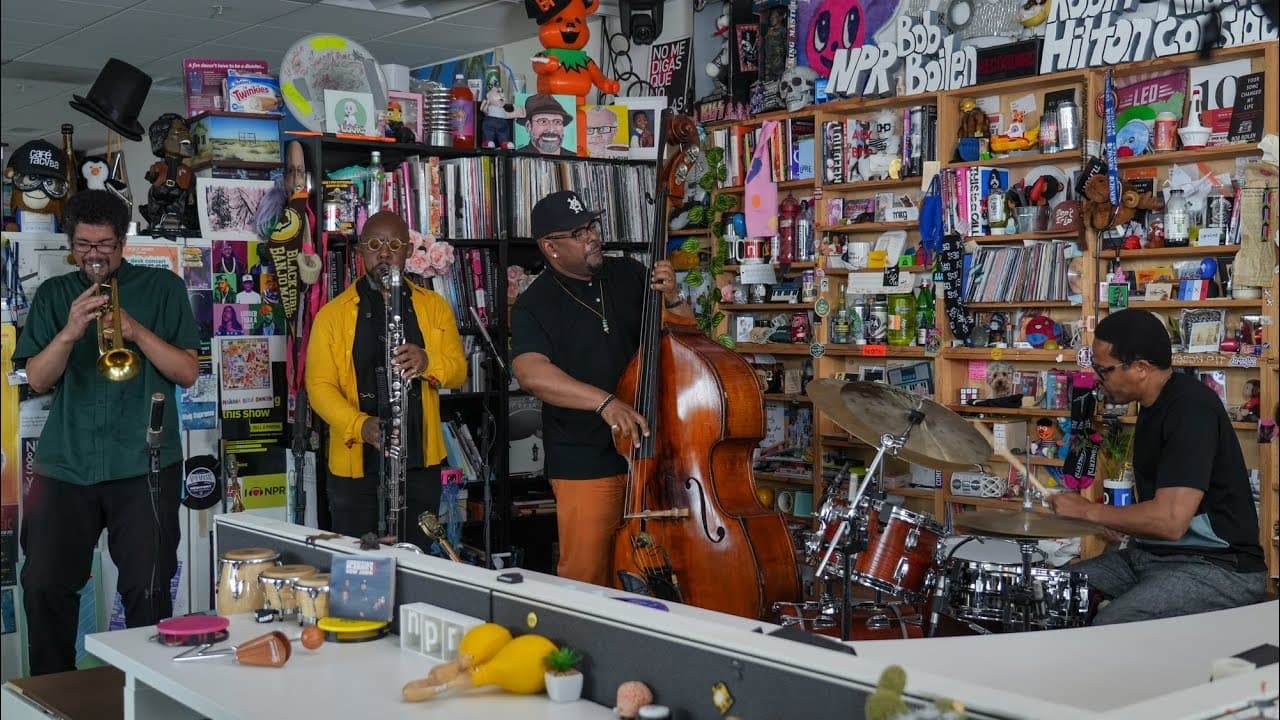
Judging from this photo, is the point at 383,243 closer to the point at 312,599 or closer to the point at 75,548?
the point at 75,548

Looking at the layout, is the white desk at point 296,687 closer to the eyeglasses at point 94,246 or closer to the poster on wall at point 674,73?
the eyeglasses at point 94,246

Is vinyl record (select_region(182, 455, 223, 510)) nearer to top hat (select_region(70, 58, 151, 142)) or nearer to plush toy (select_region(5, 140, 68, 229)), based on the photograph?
plush toy (select_region(5, 140, 68, 229))

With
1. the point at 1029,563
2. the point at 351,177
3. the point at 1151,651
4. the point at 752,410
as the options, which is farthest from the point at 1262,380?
the point at 351,177

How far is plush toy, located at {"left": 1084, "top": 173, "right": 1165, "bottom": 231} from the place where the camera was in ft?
16.5

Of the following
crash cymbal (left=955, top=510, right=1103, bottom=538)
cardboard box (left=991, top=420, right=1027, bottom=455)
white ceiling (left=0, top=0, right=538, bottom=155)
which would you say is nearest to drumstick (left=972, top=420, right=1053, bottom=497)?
crash cymbal (left=955, top=510, right=1103, bottom=538)

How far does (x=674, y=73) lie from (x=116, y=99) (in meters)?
3.20

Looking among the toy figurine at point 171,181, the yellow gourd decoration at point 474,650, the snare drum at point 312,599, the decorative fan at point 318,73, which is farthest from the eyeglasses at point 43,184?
the yellow gourd decoration at point 474,650

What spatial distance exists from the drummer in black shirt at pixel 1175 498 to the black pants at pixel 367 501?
215 cm

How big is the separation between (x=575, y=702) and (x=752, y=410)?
1797 millimetres

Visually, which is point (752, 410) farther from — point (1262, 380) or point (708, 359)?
point (1262, 380)

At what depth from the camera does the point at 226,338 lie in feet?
16.1

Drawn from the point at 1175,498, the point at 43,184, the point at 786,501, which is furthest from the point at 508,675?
the point at 786,501

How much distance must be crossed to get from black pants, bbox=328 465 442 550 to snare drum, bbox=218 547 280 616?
154cm

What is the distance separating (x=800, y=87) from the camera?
20.9 ft
